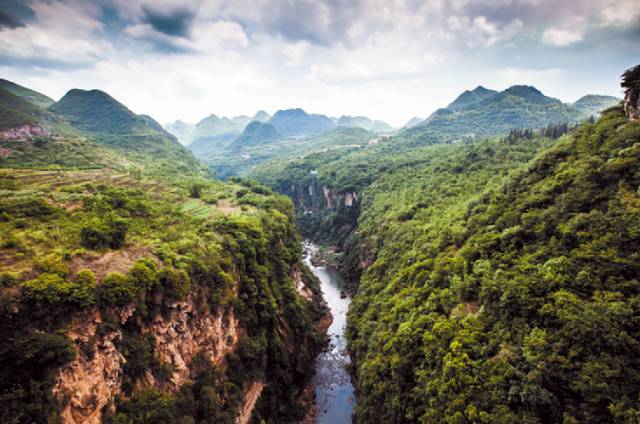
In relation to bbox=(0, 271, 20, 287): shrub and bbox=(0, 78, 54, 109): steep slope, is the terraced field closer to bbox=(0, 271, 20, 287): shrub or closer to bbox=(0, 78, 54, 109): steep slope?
bbox=(0, 271, 20, 287): shrub

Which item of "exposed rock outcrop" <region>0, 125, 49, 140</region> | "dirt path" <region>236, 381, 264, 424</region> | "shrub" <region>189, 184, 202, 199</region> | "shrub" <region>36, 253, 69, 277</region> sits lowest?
"dirt path" <region>236, 381, 264, 424</region>

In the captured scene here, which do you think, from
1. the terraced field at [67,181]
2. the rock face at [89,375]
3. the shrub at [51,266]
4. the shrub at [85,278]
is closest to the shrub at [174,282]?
the rock face at [89,375]

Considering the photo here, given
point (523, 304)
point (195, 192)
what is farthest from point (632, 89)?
point (195, 192)

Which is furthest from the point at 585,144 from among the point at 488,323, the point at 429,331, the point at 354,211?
the point at 354,211

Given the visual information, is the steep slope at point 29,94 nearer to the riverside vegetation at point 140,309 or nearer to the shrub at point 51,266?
the riverside vegetation at point 140,309

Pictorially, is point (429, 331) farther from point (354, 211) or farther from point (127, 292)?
point (354, 211)

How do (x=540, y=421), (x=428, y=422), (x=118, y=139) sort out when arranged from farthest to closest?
(x=118, y=139)
(x=428, y=422)
(x=540, y=421)

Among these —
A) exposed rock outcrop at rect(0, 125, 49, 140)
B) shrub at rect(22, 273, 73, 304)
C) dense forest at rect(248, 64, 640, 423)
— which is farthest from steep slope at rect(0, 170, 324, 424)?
exposed rock outcrop at rect(0, 125, 49, 140)
